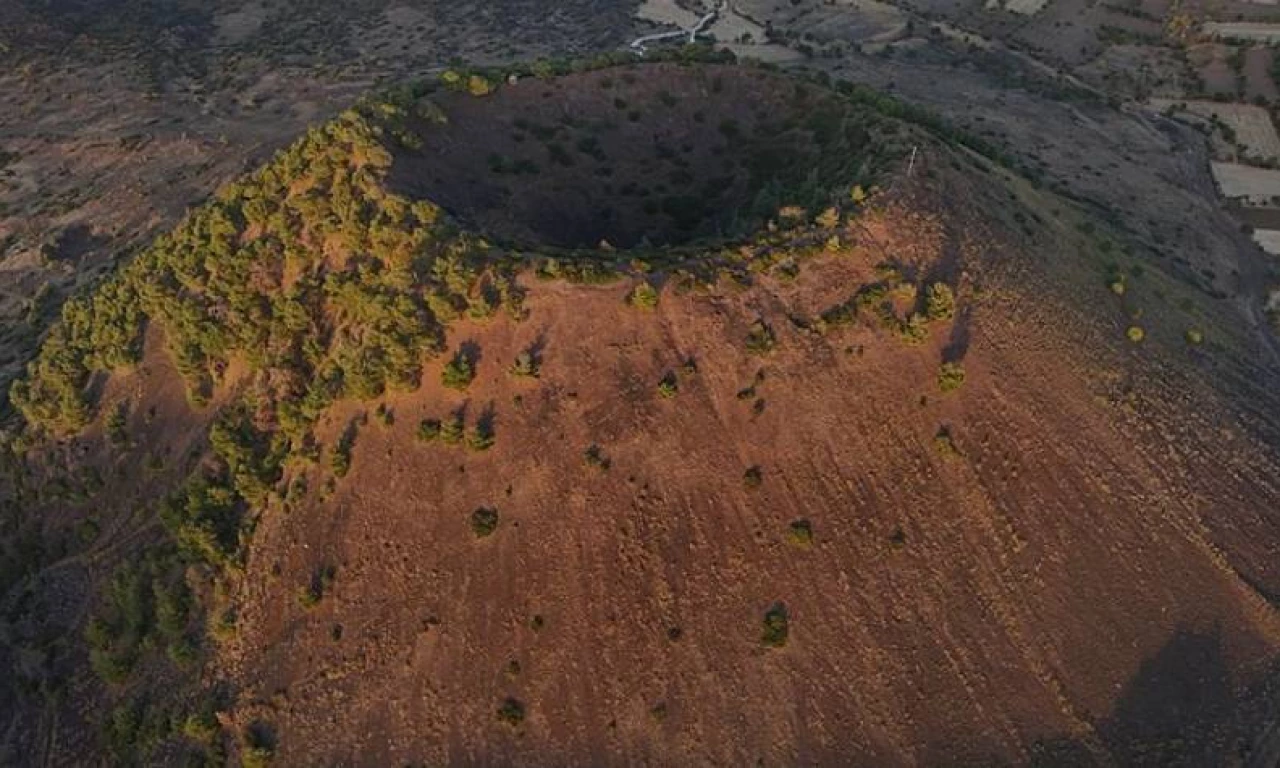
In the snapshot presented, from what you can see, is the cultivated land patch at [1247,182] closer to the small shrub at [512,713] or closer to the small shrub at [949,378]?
the small shrub at [949,378]

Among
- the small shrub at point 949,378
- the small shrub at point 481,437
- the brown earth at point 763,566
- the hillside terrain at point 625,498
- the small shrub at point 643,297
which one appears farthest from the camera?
the small shrub at point 949,378

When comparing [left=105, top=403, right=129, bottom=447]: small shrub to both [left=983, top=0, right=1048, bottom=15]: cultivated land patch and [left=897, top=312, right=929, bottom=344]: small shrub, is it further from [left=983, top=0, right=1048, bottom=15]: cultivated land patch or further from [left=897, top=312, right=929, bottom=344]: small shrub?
[left=983, top=0, right=1048, bottom=15]: cultivated land patch

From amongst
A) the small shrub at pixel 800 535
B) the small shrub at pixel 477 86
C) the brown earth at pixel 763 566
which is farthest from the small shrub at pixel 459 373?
the small shrub at pixel 477 86

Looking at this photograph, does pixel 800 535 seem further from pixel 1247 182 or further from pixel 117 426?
pixel 1247 182

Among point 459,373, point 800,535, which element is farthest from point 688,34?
point 800,535

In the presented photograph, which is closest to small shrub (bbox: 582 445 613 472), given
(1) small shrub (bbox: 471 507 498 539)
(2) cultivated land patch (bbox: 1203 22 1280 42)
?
(1) small shrub (bbox: 471 507 498 539)

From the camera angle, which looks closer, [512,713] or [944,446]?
[512,713]

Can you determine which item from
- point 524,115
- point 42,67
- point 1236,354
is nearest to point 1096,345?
point 1236,354
